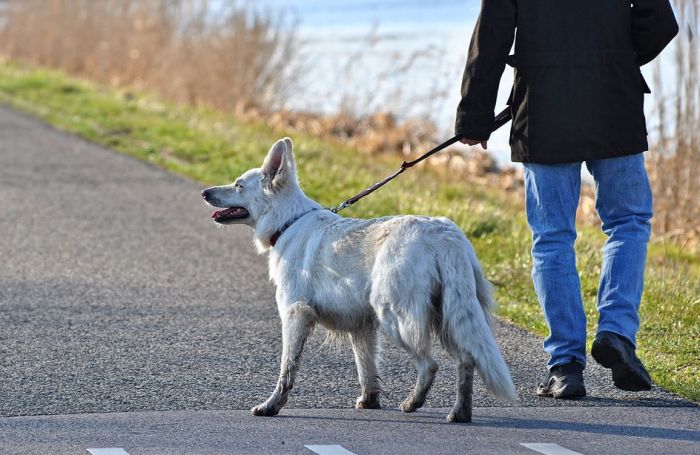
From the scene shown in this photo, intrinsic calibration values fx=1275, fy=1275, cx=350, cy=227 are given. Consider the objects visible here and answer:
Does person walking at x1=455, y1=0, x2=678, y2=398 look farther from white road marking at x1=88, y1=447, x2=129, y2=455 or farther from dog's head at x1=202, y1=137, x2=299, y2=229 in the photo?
white road marking at x1=88, y1=447, x2=129, y2=455

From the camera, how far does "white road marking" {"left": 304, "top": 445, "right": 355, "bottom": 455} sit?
5031 mm

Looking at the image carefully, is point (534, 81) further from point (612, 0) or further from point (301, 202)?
point (301, 202)

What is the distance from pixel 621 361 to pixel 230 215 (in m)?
2.03

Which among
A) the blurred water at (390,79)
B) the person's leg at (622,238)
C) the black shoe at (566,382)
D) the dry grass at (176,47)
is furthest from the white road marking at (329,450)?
the dry grass at (176,47)

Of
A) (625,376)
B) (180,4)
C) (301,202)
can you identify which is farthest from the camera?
(180,4)

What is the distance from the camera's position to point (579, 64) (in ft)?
19.8

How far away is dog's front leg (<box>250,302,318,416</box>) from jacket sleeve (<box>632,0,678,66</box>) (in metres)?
2.04

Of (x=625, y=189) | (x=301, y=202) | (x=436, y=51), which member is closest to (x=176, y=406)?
(x=301, y=202)

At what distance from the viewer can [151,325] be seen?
7.68 metres

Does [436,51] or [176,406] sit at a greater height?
[436,51]

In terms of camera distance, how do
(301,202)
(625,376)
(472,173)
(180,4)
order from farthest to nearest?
(180,4), (472,173), (301,202), (625,376)

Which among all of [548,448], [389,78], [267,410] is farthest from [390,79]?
[548,448]

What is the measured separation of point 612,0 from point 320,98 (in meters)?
12.4

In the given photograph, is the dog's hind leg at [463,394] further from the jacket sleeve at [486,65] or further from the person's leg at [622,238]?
the jacket sleeve at [486,65]
